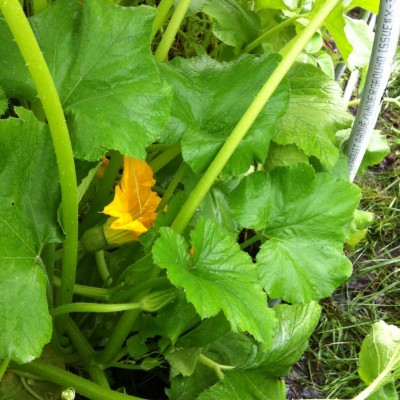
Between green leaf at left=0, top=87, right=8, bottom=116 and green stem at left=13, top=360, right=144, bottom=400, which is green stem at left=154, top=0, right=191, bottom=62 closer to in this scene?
green leaf at left=0, top=87, right=8, bottom=116

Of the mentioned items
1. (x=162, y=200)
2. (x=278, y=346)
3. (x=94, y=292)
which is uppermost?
(x=162, y=200)

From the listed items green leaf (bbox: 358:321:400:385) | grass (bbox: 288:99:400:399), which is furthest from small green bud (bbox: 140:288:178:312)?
grass (bbox: 288:99:400:399)

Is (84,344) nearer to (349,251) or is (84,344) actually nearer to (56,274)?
(56,274)

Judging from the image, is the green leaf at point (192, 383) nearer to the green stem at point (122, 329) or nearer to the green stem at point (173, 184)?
the green stem at point (122, 329)

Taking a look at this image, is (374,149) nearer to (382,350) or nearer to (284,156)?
(284,156)

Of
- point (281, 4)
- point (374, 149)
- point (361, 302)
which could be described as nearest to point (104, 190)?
point (281, 4)
